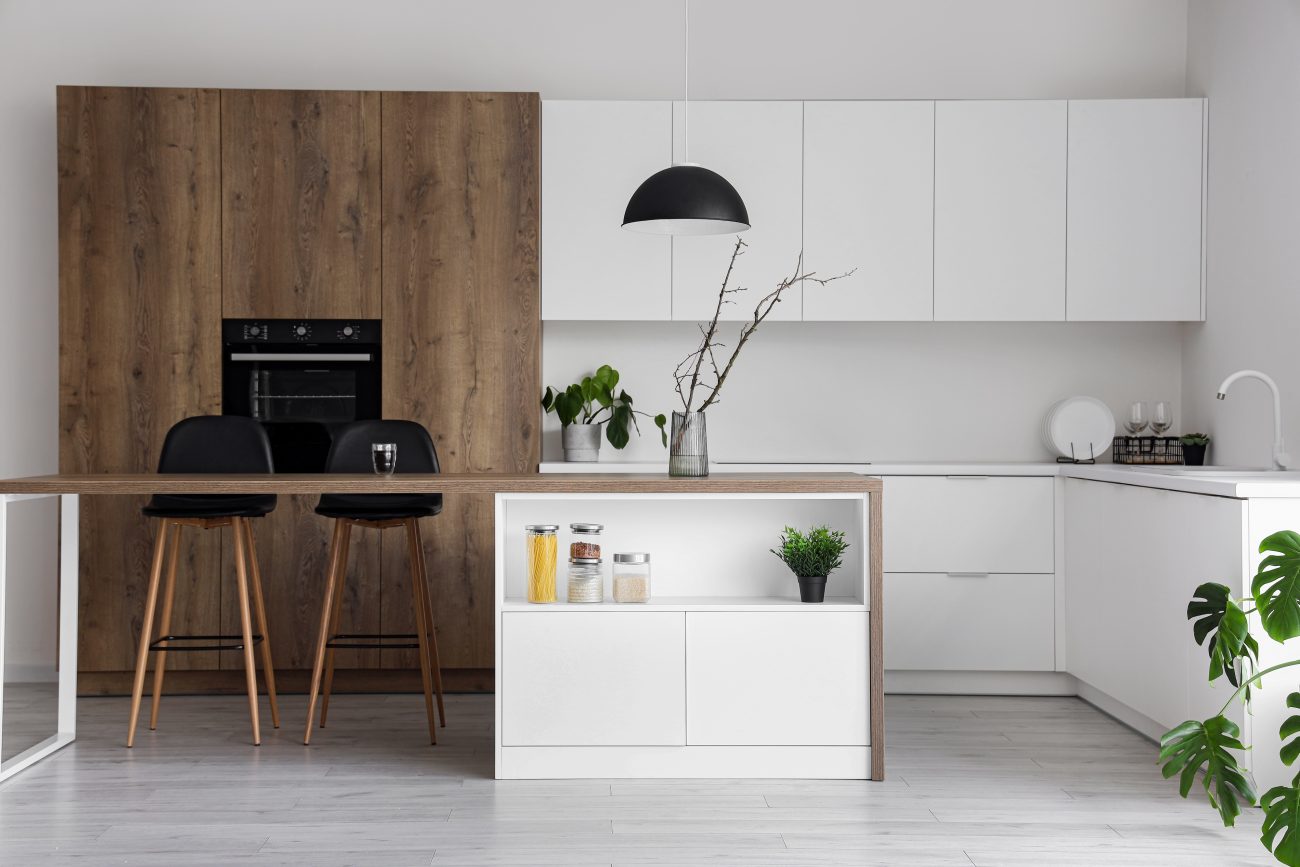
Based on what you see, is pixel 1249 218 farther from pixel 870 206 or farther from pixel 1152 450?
pixel 870 206

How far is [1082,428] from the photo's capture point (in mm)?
4766

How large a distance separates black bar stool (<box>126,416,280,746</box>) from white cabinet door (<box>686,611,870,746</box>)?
4.82ft

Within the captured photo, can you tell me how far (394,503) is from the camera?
371cm

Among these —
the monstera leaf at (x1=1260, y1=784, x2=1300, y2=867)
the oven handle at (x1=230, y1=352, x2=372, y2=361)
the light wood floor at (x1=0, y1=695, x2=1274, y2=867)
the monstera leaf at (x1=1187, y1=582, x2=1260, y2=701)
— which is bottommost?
the light wood floor at (x1=0, y1=695, x2=1274, y2=867)

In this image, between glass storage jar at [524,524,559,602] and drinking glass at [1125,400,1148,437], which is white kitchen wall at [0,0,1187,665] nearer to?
drinking glass at [1125,400,1148,437]

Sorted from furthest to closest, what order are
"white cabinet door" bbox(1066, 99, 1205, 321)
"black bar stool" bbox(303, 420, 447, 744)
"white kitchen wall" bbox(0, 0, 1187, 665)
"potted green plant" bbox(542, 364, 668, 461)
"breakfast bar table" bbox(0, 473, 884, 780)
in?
1. "white kitchen wall" bbox(0, 0, 1187, 665)
2. "potted green plant" bbox(542, 364, 668, 461)
3. "white cabinet door" bbox(1066, 99, 1205, 321)
4. "black bar stool" bbox(303, 420, 447, 744)
5. "breakfast bar table" bbox(0, 473, 884, 780)

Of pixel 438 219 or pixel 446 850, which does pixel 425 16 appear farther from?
pixel 446 850

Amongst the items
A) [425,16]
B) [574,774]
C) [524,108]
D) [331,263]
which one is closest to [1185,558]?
[574,774]

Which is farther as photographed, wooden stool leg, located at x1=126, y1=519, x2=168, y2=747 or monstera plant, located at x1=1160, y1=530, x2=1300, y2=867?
wooden stool leg, located at x1=126, y1=519, x2=168, y2=747

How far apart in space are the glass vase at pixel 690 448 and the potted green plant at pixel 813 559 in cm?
35

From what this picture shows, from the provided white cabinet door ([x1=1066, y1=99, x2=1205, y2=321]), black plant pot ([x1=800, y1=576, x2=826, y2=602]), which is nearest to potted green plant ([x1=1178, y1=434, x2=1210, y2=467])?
white cabinet door ([x1=1066, y1=99, x2=1205, y2=321])

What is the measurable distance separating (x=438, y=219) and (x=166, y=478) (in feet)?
5.39

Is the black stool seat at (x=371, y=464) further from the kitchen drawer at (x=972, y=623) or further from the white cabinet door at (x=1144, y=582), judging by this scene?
the white cabinet door at (x=1144, y=582)

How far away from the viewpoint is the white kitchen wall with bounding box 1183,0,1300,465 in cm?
392
